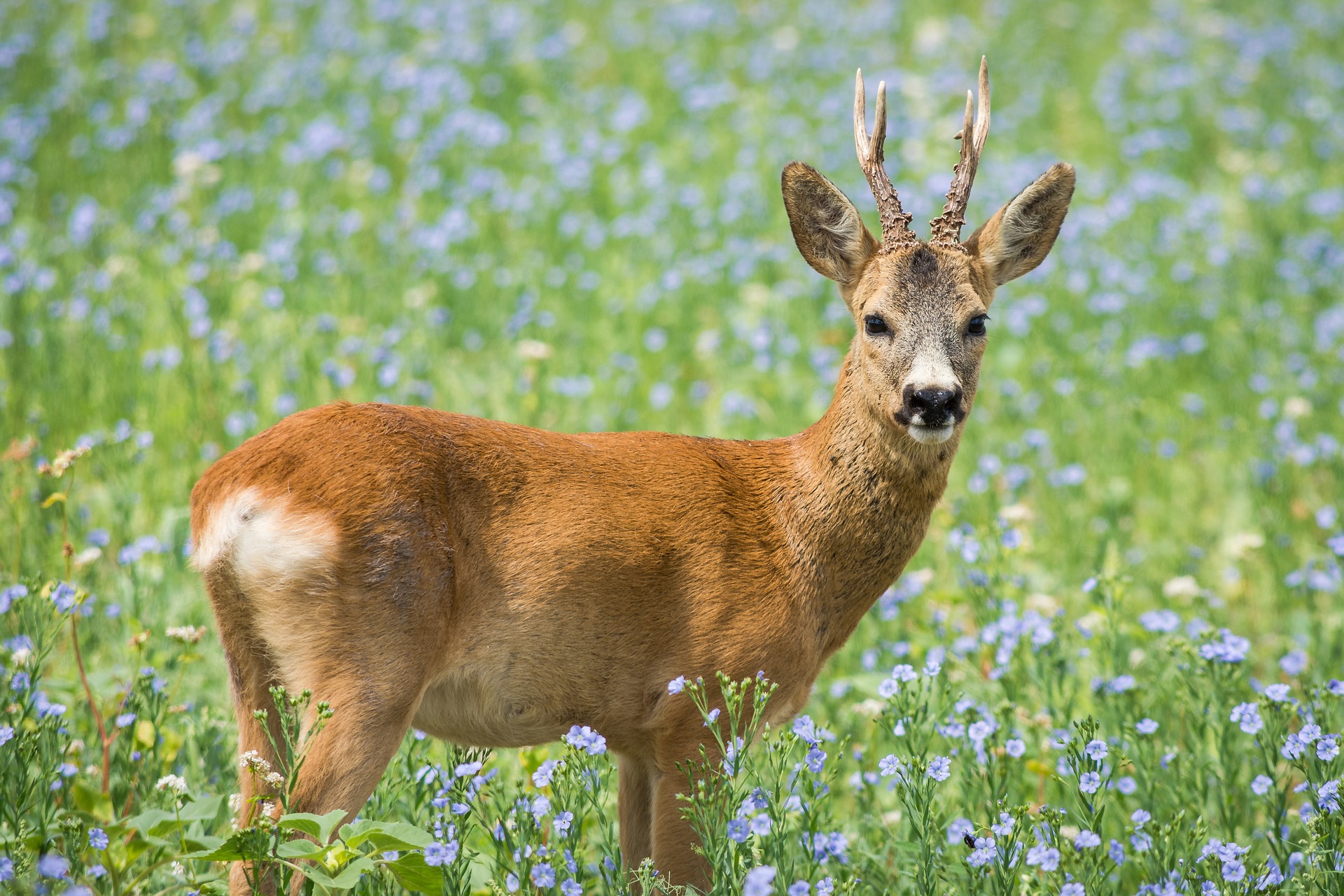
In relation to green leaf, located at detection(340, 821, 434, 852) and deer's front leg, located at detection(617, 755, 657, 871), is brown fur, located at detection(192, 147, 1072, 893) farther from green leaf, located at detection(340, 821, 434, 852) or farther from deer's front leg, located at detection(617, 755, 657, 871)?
green leaf, located at detection(340, 821, 434, 852)

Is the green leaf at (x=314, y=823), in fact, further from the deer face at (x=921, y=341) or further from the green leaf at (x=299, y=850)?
the deer face at (x=921, y=341)

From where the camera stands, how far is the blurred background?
17.4 feet

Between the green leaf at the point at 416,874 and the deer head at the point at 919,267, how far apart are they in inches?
62.8

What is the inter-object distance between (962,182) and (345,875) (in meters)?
2.36

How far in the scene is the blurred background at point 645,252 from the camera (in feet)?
17.4

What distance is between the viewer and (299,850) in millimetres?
2553

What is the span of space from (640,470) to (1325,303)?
210 inches

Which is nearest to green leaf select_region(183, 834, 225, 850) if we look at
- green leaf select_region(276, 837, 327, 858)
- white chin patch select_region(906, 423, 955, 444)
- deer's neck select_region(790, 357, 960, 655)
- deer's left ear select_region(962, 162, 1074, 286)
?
green leaf select_region(276, 837, 327, 858)

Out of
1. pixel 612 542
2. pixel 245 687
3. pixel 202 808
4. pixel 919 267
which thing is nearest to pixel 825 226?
pixel 919 267

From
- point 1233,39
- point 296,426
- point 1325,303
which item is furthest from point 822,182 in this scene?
point 1233,39

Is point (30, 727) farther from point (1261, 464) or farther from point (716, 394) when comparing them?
point (1261, 464)

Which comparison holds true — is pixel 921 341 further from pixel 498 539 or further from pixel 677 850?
pixel 677 850

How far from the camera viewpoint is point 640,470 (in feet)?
10.9

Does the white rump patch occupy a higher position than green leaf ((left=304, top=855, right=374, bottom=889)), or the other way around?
the white rump patch
